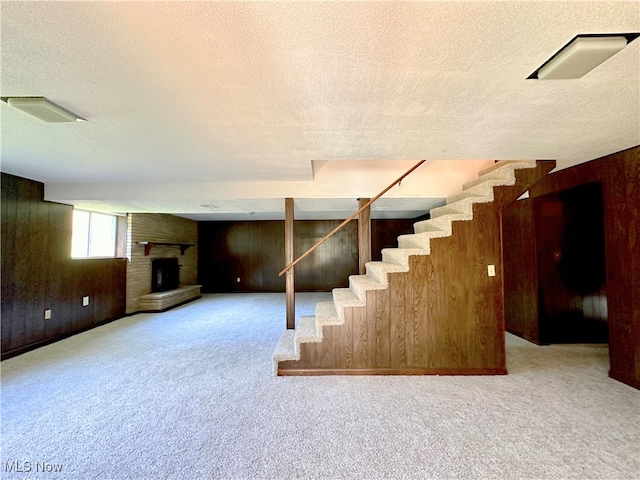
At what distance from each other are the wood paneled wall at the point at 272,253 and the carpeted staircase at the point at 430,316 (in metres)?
4.79

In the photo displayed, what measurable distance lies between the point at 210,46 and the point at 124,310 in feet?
17.6

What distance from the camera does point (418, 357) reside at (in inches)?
100

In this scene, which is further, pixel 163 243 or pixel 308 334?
pixel 163 243

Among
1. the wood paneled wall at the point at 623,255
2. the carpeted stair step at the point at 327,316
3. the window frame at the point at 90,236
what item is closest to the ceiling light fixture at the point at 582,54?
the wood paneled wall at the point at 623,255

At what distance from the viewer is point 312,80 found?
52.6 inches

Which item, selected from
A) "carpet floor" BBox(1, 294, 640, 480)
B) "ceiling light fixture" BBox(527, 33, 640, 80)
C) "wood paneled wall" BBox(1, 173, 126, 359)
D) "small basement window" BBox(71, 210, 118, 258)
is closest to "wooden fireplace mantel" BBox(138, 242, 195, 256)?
"small basement window" BBox(71, 210, 118, 258)

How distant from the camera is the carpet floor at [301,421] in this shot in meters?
1.46

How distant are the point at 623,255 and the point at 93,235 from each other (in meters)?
7.20

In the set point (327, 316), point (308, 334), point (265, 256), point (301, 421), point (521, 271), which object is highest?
point (265, 256)

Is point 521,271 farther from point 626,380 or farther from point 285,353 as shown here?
point 285,353

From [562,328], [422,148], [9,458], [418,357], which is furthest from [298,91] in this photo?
[562,328]

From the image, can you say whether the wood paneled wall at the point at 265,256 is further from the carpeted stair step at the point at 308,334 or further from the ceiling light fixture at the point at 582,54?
the ceiling light fixture at the point at 582,54

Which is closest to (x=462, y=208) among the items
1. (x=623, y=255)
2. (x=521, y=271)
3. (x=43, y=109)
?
(x=623, y=255)

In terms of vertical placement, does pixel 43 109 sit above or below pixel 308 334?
above
